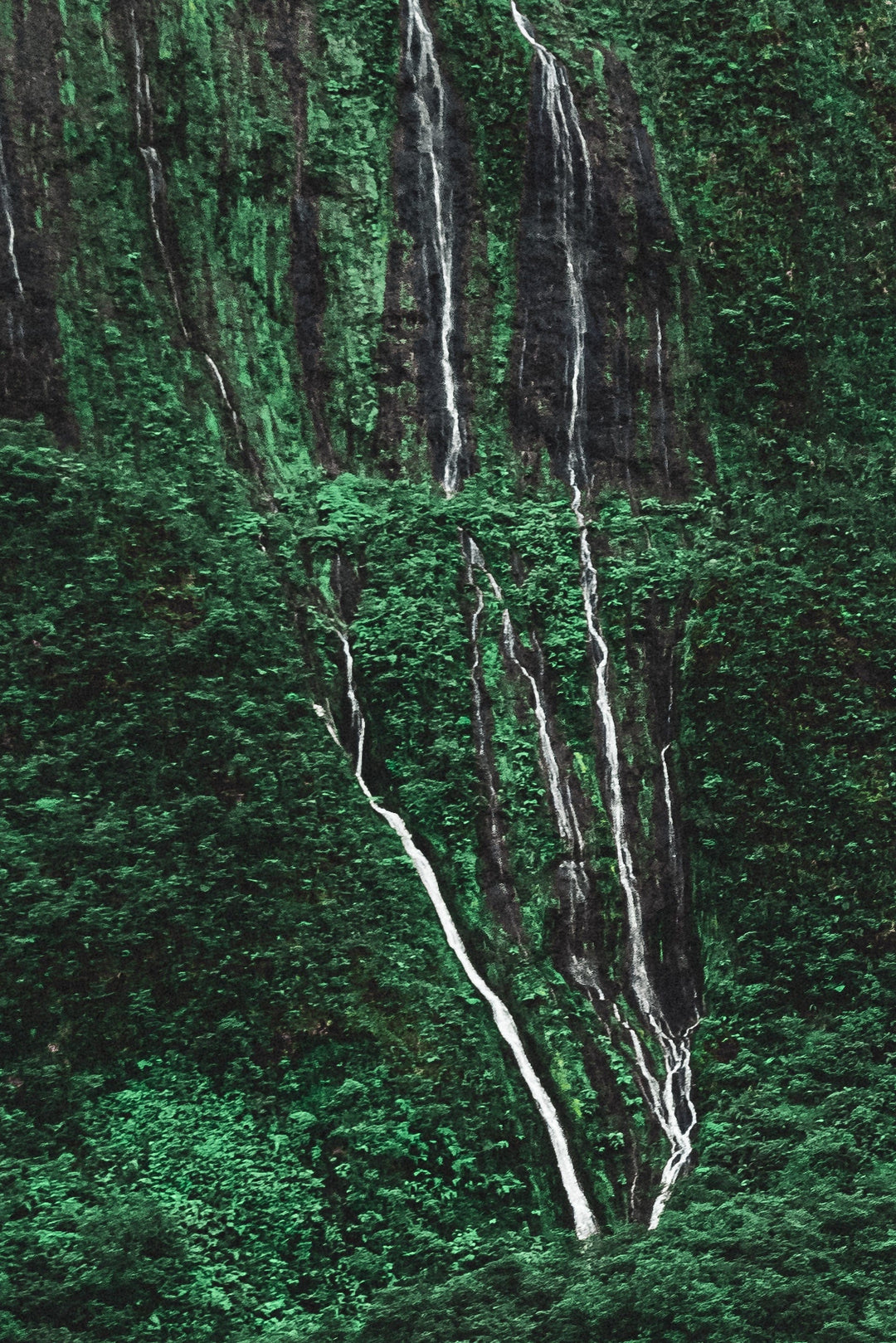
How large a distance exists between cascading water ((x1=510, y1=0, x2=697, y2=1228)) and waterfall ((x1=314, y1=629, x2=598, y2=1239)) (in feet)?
1.95

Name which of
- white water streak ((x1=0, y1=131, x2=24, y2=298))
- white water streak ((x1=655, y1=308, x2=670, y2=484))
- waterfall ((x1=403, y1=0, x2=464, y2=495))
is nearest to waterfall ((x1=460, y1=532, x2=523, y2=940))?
waterfall ((x1=403, y1=0, x2=464, y2=495))

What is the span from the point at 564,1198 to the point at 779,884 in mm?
3075

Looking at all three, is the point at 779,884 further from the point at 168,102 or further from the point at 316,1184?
the point at 168,102

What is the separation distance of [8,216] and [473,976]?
8565 millimetres

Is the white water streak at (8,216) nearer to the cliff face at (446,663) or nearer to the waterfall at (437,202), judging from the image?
Answer: the cliff face at (446,663)

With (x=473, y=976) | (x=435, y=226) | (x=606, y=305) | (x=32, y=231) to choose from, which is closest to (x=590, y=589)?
(x=606, y=305)

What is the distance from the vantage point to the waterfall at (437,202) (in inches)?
494

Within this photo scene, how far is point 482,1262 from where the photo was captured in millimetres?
8492

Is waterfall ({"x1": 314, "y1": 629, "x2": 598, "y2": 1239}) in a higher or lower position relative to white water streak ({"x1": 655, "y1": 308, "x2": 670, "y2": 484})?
lower

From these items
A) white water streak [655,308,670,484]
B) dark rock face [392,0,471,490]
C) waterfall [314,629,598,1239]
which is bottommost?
waterfall [314,629,598,1239]

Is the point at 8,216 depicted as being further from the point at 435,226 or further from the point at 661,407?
the point at 661,407

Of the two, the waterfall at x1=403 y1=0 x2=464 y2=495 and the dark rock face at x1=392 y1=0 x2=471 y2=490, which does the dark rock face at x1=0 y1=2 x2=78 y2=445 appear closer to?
the dark rock face at x1=392 y1=0 x2=471 y2=490

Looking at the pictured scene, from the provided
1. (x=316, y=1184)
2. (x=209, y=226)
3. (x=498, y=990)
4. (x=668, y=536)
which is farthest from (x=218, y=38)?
(x=316, y=1184)

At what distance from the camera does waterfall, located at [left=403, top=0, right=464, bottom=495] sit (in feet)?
41.1
